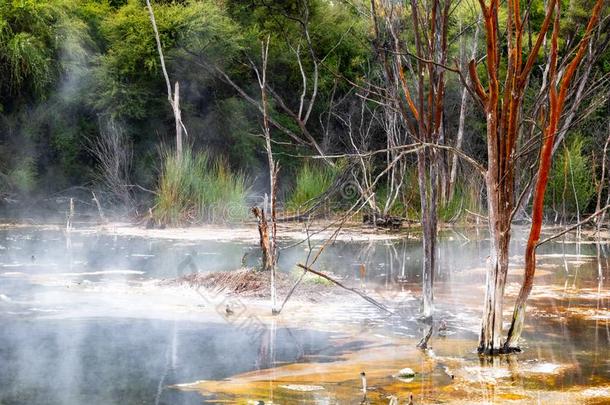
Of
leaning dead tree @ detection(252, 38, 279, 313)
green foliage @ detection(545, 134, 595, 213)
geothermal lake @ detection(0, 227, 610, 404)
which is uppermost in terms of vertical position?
green foliage @ detection(545, 134, 595, 213)

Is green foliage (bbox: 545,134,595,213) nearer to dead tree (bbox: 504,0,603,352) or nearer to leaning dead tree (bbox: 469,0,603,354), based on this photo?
dead tree (bbox: 504,0,603,352)

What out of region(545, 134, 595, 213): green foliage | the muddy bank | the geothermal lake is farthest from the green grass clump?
the muddy bank

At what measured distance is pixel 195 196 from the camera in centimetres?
1873

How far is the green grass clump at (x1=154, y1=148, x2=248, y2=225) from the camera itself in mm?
18359

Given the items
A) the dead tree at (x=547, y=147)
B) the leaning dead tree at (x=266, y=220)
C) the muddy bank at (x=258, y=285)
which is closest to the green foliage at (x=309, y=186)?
the muddy bank at (x=258, y=285)

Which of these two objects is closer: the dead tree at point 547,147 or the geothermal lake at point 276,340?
the geothermal lake at point 276,340

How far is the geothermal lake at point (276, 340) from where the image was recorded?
240 inches

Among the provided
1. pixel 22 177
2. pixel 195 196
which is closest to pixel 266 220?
pixel 195 196

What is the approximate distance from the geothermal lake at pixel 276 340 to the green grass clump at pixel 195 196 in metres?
4.97

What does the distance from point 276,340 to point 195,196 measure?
11.2m

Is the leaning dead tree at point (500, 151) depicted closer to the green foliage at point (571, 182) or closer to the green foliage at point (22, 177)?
the green foliage at point (571, 182)

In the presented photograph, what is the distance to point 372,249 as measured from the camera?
51.1ft

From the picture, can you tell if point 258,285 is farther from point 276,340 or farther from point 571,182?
point 571,182

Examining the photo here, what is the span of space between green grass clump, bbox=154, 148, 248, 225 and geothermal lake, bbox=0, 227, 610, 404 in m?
4.97
